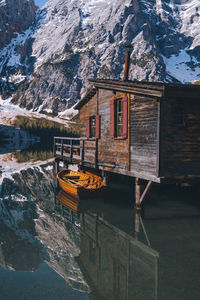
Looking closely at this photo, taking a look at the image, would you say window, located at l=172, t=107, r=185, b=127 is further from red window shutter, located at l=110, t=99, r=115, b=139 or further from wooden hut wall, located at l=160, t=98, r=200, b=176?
red window shutter, located at l=110, t=99, r=115, b=139

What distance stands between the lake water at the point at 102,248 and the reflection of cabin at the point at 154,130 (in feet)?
8.03

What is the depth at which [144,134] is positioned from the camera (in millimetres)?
14555

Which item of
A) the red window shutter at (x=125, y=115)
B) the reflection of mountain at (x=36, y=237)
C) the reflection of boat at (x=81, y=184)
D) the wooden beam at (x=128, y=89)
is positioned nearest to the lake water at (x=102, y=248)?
the reflection of mountain at (x=36, y=237)

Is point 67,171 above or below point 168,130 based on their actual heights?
below

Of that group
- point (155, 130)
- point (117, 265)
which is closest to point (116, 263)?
point (117, 265)

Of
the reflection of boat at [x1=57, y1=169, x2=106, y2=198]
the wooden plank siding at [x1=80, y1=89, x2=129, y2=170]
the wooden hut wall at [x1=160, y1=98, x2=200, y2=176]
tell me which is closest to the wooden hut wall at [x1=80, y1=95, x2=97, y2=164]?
the wooden plank siding at [x1=80, y1=89, x2=129, y2=170]

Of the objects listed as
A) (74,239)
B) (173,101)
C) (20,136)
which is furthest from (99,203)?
(20,136)

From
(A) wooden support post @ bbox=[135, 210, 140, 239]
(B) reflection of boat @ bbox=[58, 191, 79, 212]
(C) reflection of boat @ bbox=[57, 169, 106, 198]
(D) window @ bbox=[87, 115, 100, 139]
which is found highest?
(D) window @ bbox=[87, 115, 100, 139]

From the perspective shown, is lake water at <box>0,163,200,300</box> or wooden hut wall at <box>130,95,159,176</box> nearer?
lake water at <box>0,163,200,300</box>

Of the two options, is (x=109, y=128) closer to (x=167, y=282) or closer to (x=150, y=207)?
(x=150, y=207)

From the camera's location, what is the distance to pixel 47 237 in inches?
492

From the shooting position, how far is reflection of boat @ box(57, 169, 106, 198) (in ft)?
57.4

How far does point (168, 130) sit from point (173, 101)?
4.55 feet

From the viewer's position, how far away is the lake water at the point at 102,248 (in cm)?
820
